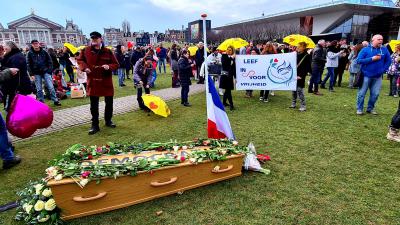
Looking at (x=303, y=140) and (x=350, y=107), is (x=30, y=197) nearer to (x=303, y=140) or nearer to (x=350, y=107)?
(x=303, y=140)

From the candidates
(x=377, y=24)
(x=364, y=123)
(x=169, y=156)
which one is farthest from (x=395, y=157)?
(x=377, y=24)

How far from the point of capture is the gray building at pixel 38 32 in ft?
273

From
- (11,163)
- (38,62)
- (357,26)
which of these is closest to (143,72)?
(38,62)

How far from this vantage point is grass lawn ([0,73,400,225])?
3094mm

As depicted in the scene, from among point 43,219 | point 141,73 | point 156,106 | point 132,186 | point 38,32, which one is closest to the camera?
point 43,219

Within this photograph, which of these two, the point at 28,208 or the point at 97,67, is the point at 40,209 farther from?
the point at 97,67

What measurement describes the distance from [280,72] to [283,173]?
478cm

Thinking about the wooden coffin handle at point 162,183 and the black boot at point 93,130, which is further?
the black boot at point 93,130

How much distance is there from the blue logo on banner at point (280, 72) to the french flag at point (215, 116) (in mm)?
4297

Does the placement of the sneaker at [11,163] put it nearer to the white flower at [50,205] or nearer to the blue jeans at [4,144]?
the blue jeans at [4,144]

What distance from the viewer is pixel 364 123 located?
6.51m

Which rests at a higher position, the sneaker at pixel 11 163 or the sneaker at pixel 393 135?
the sneaker at pixel 393 135

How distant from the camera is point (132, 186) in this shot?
127 inches

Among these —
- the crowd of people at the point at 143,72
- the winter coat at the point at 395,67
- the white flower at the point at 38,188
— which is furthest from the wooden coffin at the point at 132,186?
the winter coat at the point at 395,67
